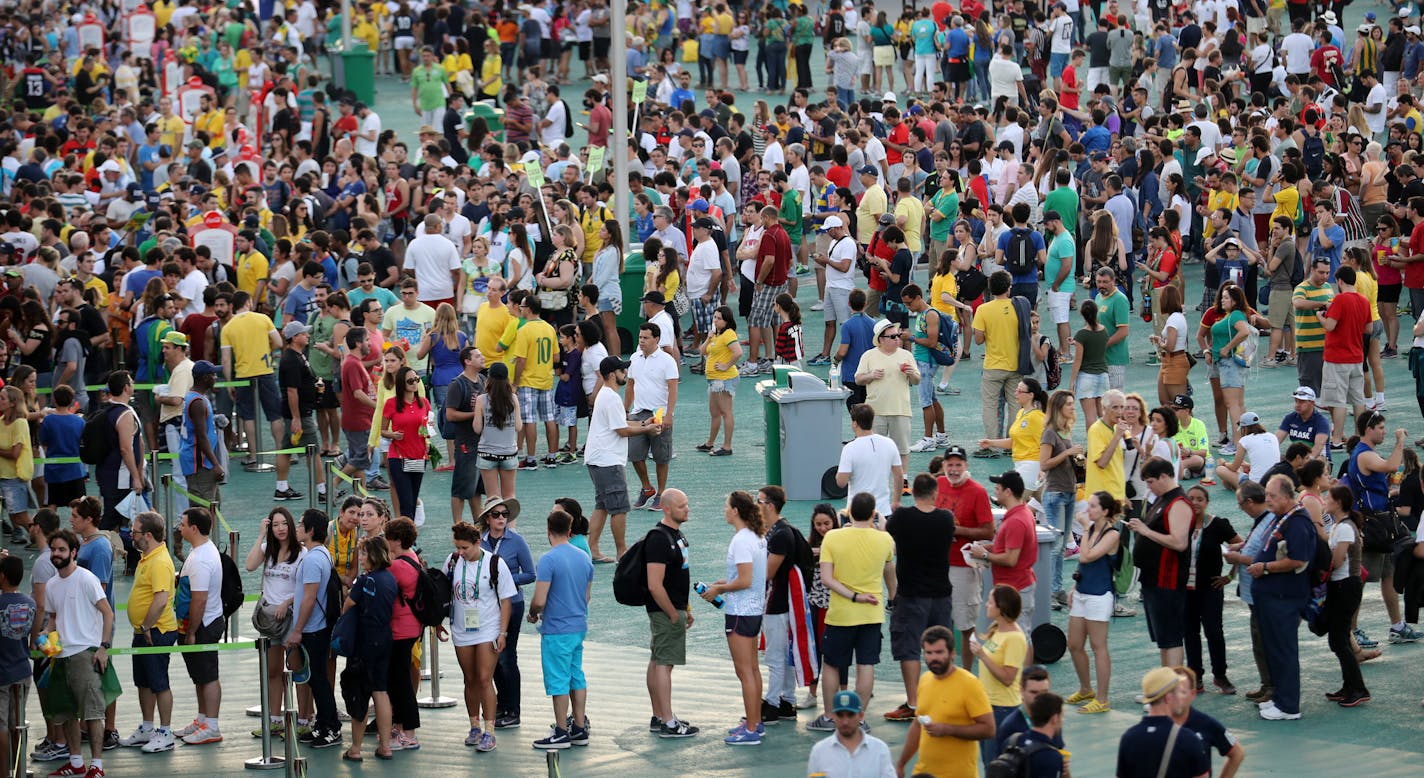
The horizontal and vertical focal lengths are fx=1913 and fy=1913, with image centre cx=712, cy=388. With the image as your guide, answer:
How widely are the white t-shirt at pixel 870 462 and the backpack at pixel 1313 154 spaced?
11661 mm

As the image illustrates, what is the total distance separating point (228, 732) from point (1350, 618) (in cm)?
683

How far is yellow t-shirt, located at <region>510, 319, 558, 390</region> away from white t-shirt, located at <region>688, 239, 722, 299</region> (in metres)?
3.04

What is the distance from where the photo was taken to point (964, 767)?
9336 millimetres

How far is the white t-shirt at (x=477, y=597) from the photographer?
11.0 m

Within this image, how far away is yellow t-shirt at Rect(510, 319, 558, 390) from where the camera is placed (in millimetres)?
16422

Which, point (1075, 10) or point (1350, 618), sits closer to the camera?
point (1350, 618)

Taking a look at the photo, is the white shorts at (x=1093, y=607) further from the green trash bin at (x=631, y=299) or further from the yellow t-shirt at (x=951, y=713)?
the green trash bin at (x=631, y=299)

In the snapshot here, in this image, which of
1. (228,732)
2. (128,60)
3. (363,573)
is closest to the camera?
(363,573)

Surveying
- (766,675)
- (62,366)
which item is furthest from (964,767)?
(62,366)

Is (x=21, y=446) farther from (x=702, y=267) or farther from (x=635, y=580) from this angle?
(x=702, y=267)

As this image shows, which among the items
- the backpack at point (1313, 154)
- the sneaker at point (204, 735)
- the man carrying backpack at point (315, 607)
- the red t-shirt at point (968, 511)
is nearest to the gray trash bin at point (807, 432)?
the red t-shirt at point (968, 511)

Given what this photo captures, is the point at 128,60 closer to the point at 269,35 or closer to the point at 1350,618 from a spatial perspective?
the point at 269,35

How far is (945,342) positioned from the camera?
17.1m

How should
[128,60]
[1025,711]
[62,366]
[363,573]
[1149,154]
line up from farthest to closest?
[128,60], [1149,154], [62,366], [363,573], [1025,711]
